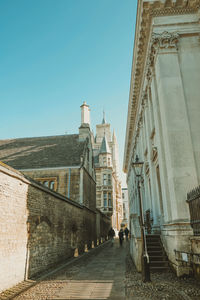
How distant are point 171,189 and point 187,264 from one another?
9.74ft

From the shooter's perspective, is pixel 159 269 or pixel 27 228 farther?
pixel 159 269

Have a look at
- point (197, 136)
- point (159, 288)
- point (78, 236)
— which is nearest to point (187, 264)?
point (159, 288)

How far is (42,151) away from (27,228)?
1674 centimetres

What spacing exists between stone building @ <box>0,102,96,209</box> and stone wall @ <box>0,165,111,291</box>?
24.7ft

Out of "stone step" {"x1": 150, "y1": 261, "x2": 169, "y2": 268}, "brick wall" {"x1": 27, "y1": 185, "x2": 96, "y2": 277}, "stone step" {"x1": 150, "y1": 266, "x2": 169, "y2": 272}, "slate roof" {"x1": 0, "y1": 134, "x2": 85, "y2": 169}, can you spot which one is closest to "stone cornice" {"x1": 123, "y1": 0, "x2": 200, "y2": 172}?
"brick wall" {"x1": 27, "y1": 185, "x2": 96, "y2": 277}

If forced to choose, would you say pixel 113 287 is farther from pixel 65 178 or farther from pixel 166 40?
pixel 65 178

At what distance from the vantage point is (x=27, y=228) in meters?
8.23

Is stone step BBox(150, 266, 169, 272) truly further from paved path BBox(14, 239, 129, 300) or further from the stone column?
the stone column

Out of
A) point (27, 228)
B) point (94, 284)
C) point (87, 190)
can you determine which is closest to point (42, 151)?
point (87, 190)

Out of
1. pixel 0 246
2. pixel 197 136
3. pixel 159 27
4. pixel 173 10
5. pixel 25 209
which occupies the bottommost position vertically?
pixel 0 246

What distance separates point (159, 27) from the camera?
38.5ft

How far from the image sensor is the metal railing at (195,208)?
7805 mm

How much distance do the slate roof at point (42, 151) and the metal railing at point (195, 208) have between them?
13.8 m

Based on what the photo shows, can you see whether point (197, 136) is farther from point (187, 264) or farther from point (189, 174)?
point (187, 264)
